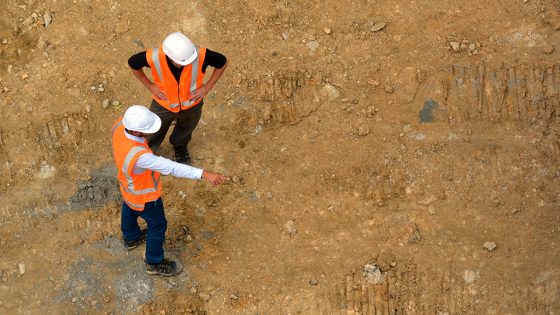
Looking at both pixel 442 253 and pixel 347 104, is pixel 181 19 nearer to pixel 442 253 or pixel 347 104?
pixel 347 104

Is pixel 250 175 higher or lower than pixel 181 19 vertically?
lower

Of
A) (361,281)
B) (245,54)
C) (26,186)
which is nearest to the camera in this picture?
(361,281)

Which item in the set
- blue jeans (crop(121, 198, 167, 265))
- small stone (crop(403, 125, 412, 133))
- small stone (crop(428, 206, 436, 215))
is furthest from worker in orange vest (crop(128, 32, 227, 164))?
small stone (crop(428, 206, 436, 215))

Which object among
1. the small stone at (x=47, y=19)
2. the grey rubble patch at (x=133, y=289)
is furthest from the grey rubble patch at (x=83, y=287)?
the small stone at (x=47, y=19)

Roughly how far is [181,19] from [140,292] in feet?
10.2

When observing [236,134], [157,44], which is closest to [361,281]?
[236,134]

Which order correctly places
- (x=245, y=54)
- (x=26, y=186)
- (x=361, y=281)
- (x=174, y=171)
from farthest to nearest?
(x=245, y=54)
(x=26, y=186)
(x=361, y=281)
(x=174, y=171)

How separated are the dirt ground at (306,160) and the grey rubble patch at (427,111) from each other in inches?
1.0

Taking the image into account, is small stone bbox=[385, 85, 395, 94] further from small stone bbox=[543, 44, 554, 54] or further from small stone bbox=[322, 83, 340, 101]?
small stone bbox=[543, 44, 554, 54]

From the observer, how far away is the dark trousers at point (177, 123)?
5.49m

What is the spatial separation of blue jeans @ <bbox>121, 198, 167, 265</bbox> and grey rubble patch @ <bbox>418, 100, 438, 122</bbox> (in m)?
2.94

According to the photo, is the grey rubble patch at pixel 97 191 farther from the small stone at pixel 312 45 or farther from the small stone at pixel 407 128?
the small stone at pixel 407 128

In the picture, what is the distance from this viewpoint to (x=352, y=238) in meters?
5.96

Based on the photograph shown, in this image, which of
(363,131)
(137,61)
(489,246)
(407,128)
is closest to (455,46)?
(407,128)
